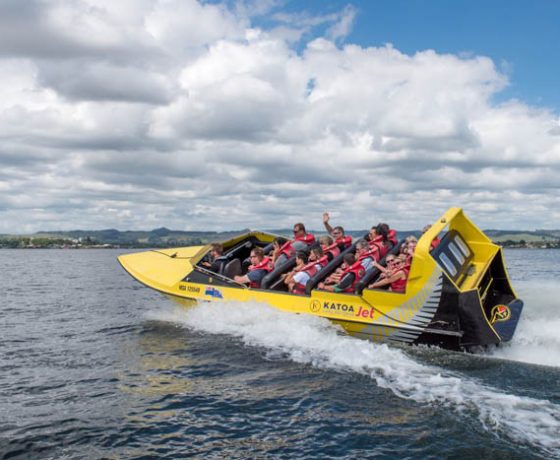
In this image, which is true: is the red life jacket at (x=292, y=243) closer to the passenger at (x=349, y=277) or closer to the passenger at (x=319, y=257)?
the passenger at (x=319, y=257)

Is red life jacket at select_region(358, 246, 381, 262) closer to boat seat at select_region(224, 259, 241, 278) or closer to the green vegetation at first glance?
boat seat at select_region(224, 259, 241, 278)

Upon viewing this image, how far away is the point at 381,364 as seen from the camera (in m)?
7.94

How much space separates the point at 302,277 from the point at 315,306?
1.03 m

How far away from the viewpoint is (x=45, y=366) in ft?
→ 29.1

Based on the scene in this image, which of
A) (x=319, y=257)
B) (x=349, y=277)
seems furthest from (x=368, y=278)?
(x=319, y=257)

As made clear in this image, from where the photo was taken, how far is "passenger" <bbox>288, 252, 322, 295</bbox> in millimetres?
10837

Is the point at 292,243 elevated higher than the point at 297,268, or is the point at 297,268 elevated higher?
the point at 292,243

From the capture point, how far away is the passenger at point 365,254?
10523mm

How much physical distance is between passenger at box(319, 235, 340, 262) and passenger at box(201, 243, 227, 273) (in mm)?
2777

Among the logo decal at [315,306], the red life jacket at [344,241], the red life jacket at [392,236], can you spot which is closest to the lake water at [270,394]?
the logo decal at [315,306]

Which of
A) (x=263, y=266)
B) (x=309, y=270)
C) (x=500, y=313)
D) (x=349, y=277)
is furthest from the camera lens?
(x=263, y=266)

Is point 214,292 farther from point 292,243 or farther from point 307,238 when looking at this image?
point 307,238

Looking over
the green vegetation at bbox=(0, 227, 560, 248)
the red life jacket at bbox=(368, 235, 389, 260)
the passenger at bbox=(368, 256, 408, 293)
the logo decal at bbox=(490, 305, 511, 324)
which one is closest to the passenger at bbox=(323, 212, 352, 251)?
the red life jacket at bbox=(368, 235, 389, 260)

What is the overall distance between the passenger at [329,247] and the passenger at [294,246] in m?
0.79
